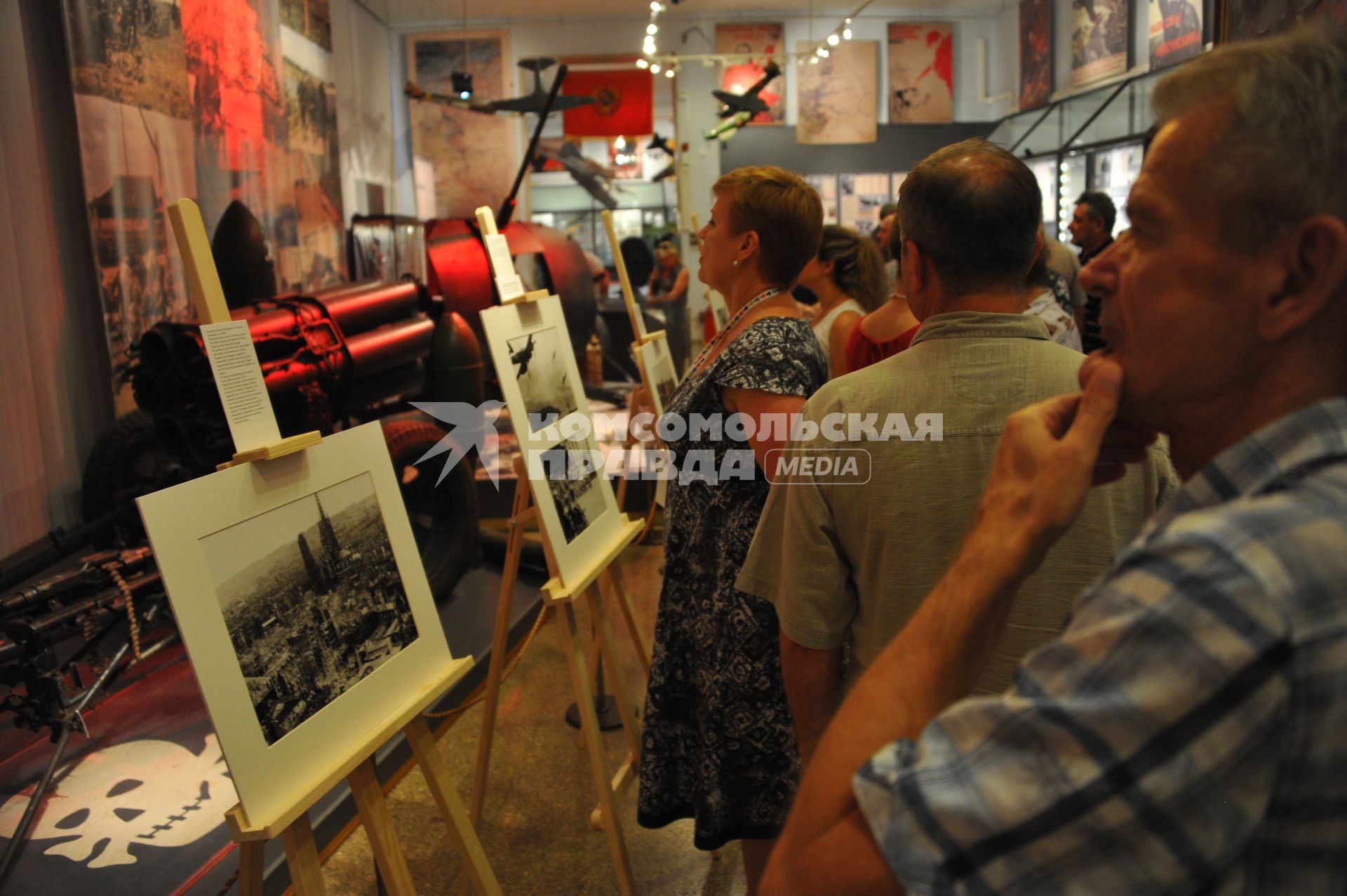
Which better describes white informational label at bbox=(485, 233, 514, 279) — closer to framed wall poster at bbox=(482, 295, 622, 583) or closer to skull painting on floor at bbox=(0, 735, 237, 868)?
framed wall poster at bbox=(482, 295, 622, 583)

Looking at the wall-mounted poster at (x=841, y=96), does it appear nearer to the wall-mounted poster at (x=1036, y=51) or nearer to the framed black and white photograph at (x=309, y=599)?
the wall-mounted poster at (x=1036, y=51)

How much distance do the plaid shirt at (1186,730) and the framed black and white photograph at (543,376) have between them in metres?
1.79

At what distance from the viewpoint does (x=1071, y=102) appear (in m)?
7.44

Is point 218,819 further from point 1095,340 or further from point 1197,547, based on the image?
point 1095,340

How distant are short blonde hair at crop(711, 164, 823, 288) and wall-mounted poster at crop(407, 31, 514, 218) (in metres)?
8.22

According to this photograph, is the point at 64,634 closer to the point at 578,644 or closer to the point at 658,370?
the point at 578,644

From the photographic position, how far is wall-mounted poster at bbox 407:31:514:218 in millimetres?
9680

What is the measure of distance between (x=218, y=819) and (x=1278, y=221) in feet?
9.04

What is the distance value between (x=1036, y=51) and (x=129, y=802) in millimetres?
7676

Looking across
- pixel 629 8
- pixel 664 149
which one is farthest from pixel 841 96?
pixel 629 8

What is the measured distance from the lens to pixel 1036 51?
738 centimetres

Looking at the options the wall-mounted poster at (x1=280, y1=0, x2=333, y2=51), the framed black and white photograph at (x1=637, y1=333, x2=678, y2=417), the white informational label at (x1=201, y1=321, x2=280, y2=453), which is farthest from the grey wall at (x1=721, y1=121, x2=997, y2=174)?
the white informational label at (x1=201, y1=321, x2=280, y2=453)

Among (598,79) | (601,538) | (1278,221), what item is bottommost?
(601,538)

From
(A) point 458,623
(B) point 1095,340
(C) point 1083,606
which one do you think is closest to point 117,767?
(A) point 458,623
